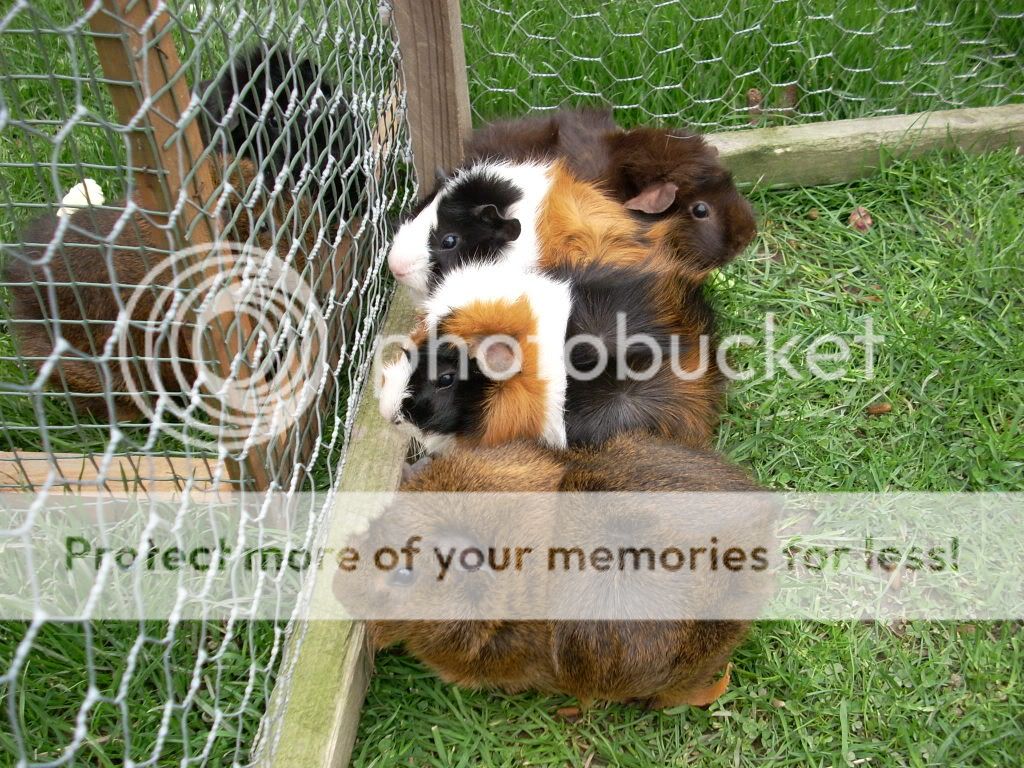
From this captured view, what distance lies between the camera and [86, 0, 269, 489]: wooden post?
3.77 feet

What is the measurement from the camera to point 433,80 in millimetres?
2455

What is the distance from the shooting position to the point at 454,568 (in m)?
1.63

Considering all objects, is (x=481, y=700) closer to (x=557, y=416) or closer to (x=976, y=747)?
(x=557, y=416)

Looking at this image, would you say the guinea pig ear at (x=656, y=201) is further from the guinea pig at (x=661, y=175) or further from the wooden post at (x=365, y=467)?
the wooden post at (x=365, y=467)

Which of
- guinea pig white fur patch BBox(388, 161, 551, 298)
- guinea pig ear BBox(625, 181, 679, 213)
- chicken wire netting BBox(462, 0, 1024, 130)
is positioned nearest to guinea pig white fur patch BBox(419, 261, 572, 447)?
guinea pig white fur patch BBox(388, 161, 551, 298)

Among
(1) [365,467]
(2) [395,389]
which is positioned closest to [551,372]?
(2) [395,389]

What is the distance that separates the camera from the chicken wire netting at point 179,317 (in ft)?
3.97

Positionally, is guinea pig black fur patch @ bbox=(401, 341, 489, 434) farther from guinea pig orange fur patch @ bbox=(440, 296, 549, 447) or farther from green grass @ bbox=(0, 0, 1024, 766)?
green grass @ bbox=(0, 0, 1024, 766)

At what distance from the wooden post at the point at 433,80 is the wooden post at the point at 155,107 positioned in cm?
113

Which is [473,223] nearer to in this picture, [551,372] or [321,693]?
[551,372]

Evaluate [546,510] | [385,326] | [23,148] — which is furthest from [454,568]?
[23,148]

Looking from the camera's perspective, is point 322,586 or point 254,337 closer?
point 254,337

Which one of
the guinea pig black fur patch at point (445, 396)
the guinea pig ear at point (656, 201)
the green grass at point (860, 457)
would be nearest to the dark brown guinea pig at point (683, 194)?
the guinea pig ear at point (656, 201)

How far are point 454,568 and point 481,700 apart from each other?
0.34 metres
